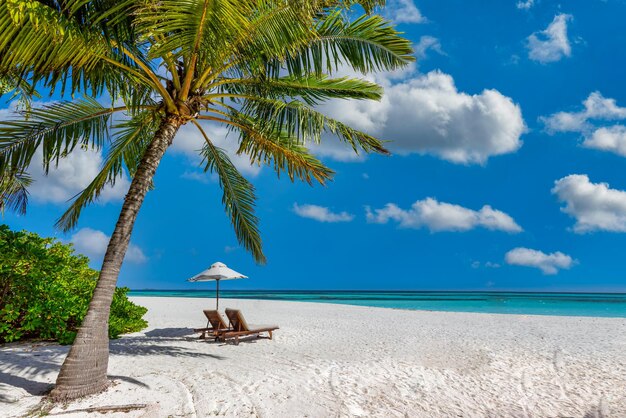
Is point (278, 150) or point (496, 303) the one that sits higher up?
point (278, 150)

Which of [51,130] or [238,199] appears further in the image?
[238,199]

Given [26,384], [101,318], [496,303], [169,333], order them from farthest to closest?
1. [496,303]
2. [169,333]
3. [26,384]
4. [101,318]

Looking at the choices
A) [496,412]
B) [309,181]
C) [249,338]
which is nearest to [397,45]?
[309,181]

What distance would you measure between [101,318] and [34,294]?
3.95m

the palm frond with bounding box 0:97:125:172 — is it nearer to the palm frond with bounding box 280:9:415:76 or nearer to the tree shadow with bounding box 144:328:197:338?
the palm frond with bounding box 280:9:415:76

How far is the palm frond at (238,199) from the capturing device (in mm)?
8906

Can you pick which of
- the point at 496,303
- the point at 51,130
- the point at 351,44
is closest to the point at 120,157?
the point at 51,130

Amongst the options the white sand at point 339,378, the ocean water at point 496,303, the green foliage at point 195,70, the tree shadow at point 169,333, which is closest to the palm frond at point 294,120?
the green foliage at point 195,70

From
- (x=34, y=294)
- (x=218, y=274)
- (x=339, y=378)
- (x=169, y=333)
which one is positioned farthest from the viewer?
(x=218, y=274)

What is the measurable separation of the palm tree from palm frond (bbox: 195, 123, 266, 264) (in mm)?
24

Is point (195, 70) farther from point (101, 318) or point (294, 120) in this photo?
point (101, 318)

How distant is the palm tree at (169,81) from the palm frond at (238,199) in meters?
0.02

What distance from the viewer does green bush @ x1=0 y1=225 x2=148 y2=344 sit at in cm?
793

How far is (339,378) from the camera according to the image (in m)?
6.27
